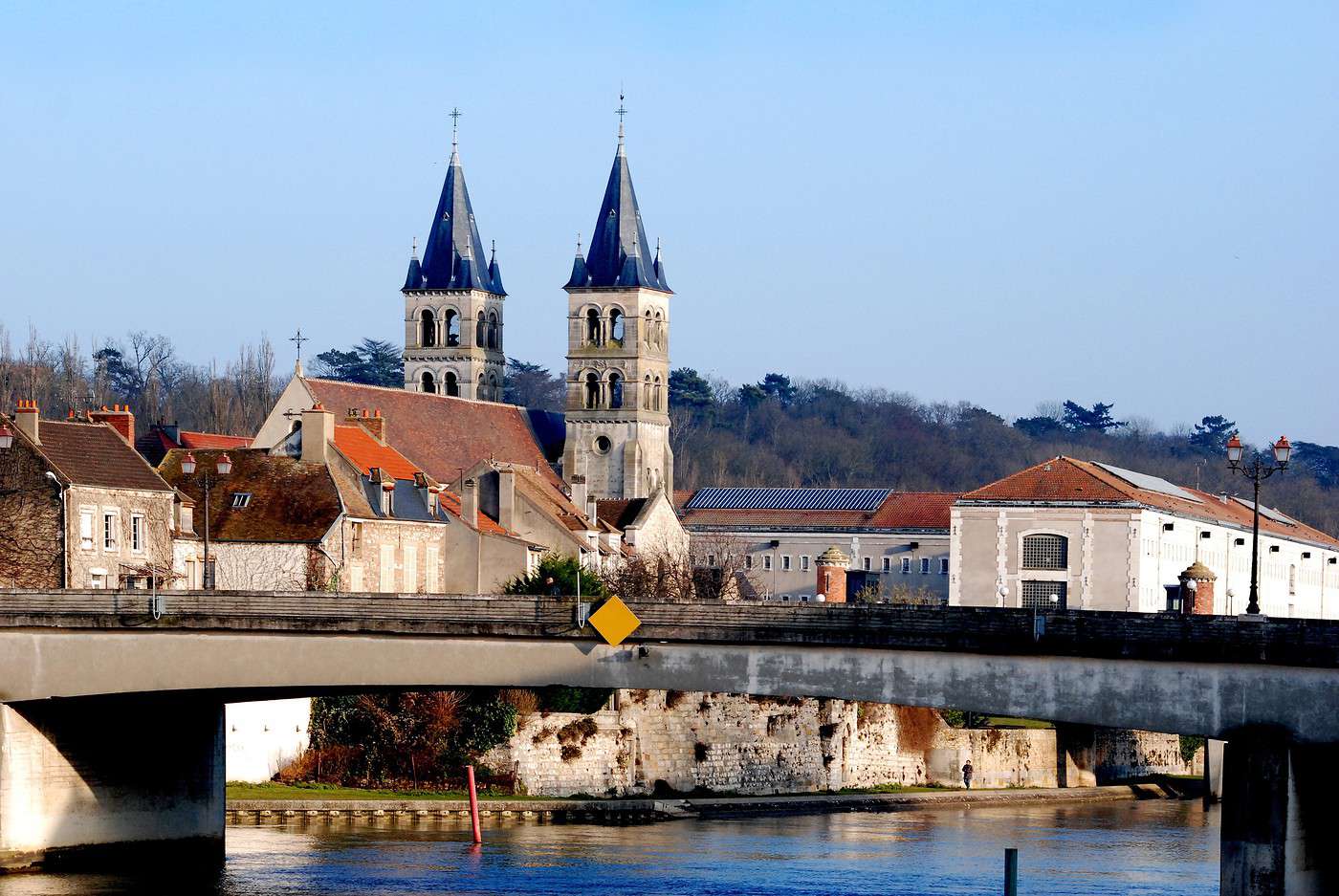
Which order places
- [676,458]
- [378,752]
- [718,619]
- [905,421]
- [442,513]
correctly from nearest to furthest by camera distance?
[718,619] < [378,752] < [442,513] < [676,458] < [905,421]

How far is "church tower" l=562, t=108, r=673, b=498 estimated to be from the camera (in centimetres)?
11325

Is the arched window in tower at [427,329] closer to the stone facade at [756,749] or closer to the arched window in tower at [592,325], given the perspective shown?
the arched window in tower at [592,325]

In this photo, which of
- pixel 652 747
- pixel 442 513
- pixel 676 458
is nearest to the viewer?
pixel 652 747

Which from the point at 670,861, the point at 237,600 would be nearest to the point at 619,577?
the point at 670,861

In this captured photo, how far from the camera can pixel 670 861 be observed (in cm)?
4309

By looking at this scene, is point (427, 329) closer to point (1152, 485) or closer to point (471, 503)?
point (1152, 485)

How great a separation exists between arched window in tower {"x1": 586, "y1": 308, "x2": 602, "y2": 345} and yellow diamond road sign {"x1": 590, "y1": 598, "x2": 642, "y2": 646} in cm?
7939

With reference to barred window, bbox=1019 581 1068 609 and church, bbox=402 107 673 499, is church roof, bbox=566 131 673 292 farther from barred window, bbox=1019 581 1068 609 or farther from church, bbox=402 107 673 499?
barred window, bbox=1019 581 1068 609

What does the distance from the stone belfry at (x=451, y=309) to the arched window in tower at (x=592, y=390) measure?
6555 millimetres

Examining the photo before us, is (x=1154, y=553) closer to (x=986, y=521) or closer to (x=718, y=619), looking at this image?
(x=986, y=521)

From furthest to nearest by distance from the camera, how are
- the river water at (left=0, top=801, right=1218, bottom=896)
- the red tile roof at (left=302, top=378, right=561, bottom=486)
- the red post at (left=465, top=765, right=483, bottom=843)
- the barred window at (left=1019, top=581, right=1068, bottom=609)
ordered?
1. the red tile roof at (left=302, top=378, right=561, bottom=486)
2. the barred window at (left=1019, top=581, right=1068, bottom=609)
3. the red post at (left=465, top=765, right=483, bottom=843)
4. the river water at (left=0, top=801, right=1218, bottom=896)

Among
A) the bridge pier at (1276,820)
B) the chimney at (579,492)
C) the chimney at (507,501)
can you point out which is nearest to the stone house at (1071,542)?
the chimney at (579,492)

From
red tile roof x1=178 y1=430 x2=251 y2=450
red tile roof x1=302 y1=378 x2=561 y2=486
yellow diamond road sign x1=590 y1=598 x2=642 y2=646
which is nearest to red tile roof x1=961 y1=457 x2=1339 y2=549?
red tile roof x1=302 y1=378 x2=561 y2=486

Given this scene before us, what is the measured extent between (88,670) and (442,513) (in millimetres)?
33107
